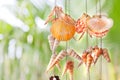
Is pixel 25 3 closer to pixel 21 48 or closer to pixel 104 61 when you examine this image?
pixel 21 48

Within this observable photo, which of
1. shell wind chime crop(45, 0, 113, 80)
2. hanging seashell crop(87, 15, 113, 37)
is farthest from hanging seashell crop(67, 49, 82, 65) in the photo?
hanging seashell crop(87, 15, 113, 37)

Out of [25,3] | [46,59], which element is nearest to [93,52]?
[46,59]

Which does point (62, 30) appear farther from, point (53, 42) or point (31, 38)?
point (31, 38)

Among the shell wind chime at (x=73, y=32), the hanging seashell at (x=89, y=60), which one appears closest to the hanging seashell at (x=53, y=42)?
the shell wind chime at (x=73, y=32)

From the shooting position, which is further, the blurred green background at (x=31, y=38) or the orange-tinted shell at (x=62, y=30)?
the blurred green background at (x=31, y=38)

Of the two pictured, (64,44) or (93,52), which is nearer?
(93,52)

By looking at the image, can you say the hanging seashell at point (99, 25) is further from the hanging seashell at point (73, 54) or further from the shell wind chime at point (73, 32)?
the hanging seashell at point (73, 54)

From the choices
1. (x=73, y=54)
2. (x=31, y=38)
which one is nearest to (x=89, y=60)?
(x=73, y=54)

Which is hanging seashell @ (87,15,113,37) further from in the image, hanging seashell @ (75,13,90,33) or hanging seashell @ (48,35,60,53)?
hanging seashell @ (48,35,60,53)
